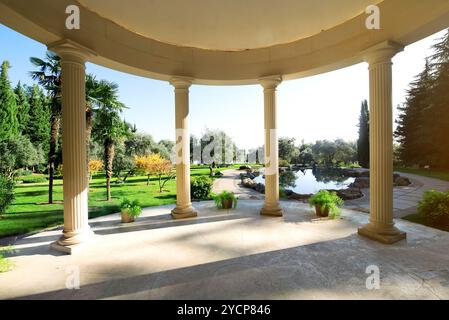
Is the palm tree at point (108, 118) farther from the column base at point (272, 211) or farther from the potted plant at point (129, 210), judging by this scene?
the column base at point (272, 211)

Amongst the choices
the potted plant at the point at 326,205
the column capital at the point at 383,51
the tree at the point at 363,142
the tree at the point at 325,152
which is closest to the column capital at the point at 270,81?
the column capital at the point at 383,51

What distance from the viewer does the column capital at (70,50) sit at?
23.6 ft

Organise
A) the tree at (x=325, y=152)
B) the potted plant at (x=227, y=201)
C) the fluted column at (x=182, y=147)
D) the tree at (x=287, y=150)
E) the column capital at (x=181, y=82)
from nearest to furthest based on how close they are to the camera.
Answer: the column capital at (x=181, y=82), the fluted column at (x=182, y=147), the potted plant at (x=227, y=201), the tree at (x=287, y=150), the tree at (x=325, y=152)

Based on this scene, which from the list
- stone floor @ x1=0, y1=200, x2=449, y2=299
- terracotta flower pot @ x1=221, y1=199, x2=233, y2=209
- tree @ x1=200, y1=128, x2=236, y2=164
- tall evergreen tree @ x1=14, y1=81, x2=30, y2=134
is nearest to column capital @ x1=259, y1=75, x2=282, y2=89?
terracotta flower pot @ x1=221, y1=199, x2=233, y2=209

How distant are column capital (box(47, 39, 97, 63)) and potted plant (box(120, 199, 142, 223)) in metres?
6.16

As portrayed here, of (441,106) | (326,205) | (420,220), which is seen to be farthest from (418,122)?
(326,205)

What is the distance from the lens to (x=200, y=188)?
17.4 meters

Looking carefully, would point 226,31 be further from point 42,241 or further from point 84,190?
point 42,241

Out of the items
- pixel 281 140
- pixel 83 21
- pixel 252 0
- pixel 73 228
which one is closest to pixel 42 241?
pixel 73 228

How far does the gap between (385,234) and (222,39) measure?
981cm

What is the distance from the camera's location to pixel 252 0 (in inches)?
304

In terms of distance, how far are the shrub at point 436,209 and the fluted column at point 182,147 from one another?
10222 mm

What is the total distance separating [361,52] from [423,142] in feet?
115
